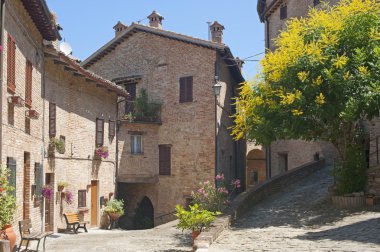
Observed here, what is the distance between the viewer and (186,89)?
957 inches

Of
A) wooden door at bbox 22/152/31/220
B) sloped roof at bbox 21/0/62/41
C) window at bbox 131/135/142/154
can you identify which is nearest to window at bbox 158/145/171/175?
window at bbox 131/135/142/154

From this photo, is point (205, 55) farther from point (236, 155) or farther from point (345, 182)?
point (345, 182)

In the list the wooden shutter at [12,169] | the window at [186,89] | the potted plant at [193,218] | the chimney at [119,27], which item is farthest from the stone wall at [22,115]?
the chimney at [119,27]

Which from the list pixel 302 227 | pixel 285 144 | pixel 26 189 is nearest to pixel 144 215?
pixel 285 144

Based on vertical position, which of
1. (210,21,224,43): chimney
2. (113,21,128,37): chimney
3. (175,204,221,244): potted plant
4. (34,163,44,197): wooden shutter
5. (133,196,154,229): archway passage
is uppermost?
(113,21,128,37): chimney

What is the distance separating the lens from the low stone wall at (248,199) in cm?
1130

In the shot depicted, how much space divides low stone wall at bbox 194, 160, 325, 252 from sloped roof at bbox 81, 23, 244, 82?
6433mm

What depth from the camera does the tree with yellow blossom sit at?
13.7 m

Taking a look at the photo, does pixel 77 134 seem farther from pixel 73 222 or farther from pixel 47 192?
pixel 47 192

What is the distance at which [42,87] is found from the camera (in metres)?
15.2

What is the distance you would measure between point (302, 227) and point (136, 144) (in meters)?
12.8

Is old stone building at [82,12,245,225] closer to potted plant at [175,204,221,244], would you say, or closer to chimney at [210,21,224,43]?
chimney at [210,21,224,43]

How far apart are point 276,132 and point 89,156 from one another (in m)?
8.77

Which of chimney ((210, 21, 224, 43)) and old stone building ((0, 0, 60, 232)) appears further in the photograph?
chimney ((210, 21, 224, 43))
